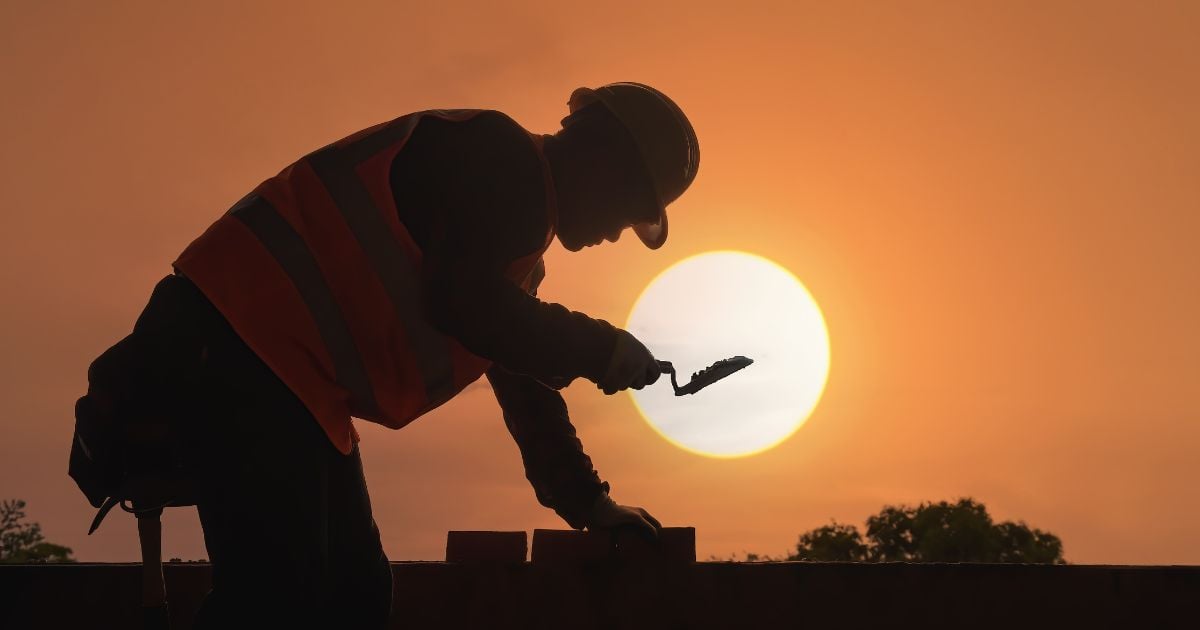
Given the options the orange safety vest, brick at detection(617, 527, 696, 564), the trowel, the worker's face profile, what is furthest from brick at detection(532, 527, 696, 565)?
the worker's face profile

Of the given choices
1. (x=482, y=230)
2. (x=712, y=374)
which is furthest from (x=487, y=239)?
(x=712, y=374)

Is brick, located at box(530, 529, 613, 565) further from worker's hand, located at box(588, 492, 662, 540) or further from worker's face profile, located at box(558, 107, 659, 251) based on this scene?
worker's face profile, located at box(558, 107, 659, 251)

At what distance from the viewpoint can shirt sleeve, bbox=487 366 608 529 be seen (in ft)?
12.5

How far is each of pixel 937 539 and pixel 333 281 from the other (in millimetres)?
45379

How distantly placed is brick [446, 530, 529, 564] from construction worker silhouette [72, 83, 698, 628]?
0.59 meters

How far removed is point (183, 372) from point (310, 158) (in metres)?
0.71

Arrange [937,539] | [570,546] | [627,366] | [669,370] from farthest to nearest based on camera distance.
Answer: [937,539]
[570,546]
[669,370]
[627,366]

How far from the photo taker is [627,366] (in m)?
3.18

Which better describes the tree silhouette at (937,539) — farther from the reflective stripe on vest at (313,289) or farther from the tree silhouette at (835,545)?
the reflective stripe on vest at (313,289)

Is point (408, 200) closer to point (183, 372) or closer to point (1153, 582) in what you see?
Answer: point (183, 372)

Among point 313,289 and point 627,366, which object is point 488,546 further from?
point 313,289

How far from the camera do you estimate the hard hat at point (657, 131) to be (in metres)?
3.47

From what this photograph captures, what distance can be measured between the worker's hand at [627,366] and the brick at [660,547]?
2.33 ft

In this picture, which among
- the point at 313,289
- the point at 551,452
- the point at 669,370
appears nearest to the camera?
the point at 313,289
